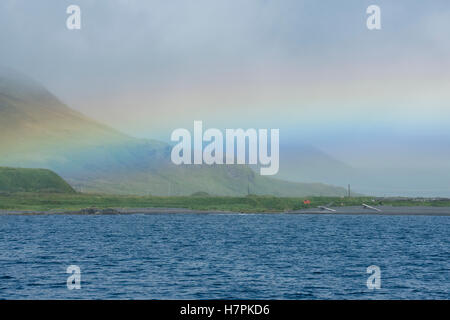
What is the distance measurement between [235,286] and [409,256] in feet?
175

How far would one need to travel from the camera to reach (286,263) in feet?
303

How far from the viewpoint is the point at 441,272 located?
83875 millimetres

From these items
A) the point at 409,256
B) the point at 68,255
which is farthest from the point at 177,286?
the point at 409,256
